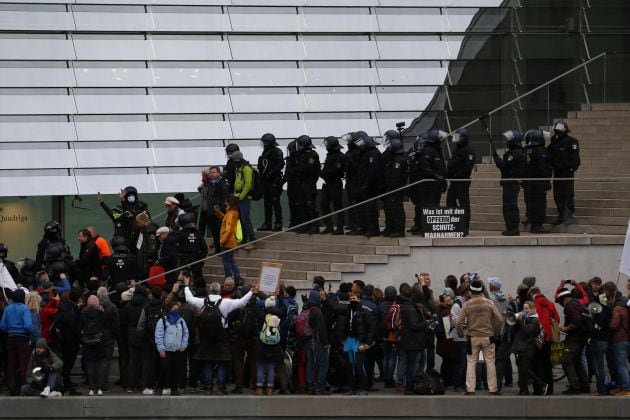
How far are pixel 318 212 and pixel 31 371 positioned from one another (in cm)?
661

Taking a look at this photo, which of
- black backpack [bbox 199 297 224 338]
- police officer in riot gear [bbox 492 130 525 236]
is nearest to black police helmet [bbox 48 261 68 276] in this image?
black backpack [bbox 199 297 224 338]

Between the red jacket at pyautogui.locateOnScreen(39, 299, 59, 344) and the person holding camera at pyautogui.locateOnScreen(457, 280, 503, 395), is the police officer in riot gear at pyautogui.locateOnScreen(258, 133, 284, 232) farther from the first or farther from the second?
the person holding camera at pyautogui.locateOnScreen(457, 280, 503, 395)

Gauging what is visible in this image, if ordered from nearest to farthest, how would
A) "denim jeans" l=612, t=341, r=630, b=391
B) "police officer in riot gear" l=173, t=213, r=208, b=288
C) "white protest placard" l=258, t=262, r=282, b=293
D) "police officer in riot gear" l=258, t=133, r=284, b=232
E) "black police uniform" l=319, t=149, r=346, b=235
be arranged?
1. "denim jeans" l=612, t=341, r=630, b=391
2. "white protest placard" l=258, t=262, r=282, b=293
3. "police officer in riot gear" l=173, t=213, r=208, b=288
4. "black police uniform" l=319, t=149, r=346, b=235
5. "police officer in riot gear" l=258, t=133, r=284, b=232

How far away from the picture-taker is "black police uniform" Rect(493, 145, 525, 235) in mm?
25062

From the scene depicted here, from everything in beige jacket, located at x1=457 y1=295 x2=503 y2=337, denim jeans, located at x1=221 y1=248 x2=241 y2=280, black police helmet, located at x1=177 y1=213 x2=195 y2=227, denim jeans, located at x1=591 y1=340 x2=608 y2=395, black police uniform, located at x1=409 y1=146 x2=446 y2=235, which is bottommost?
denim jeans, located at x1=591 y1=340 x2=608 y2=395

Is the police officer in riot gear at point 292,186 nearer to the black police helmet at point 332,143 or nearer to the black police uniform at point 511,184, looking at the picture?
the black police helmet at point 332,143

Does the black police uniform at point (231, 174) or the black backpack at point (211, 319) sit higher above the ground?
the black police uniform at point (231, 174)

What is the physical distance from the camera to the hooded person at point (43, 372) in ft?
71.5

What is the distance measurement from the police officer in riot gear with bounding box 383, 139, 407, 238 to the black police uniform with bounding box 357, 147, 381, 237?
8.7 inches

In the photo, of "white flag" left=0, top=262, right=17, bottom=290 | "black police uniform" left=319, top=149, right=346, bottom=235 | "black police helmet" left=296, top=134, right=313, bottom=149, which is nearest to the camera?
"white flag" left=0, top=262, right=17, bottom=290

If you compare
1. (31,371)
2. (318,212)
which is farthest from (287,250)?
(31,371)

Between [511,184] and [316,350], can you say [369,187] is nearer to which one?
[511,184]

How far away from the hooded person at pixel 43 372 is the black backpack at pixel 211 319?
7.21 ft

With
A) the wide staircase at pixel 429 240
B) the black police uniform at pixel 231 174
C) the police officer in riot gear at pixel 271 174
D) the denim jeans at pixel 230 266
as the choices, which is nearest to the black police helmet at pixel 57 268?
the wide staircase at pixel 429 240
